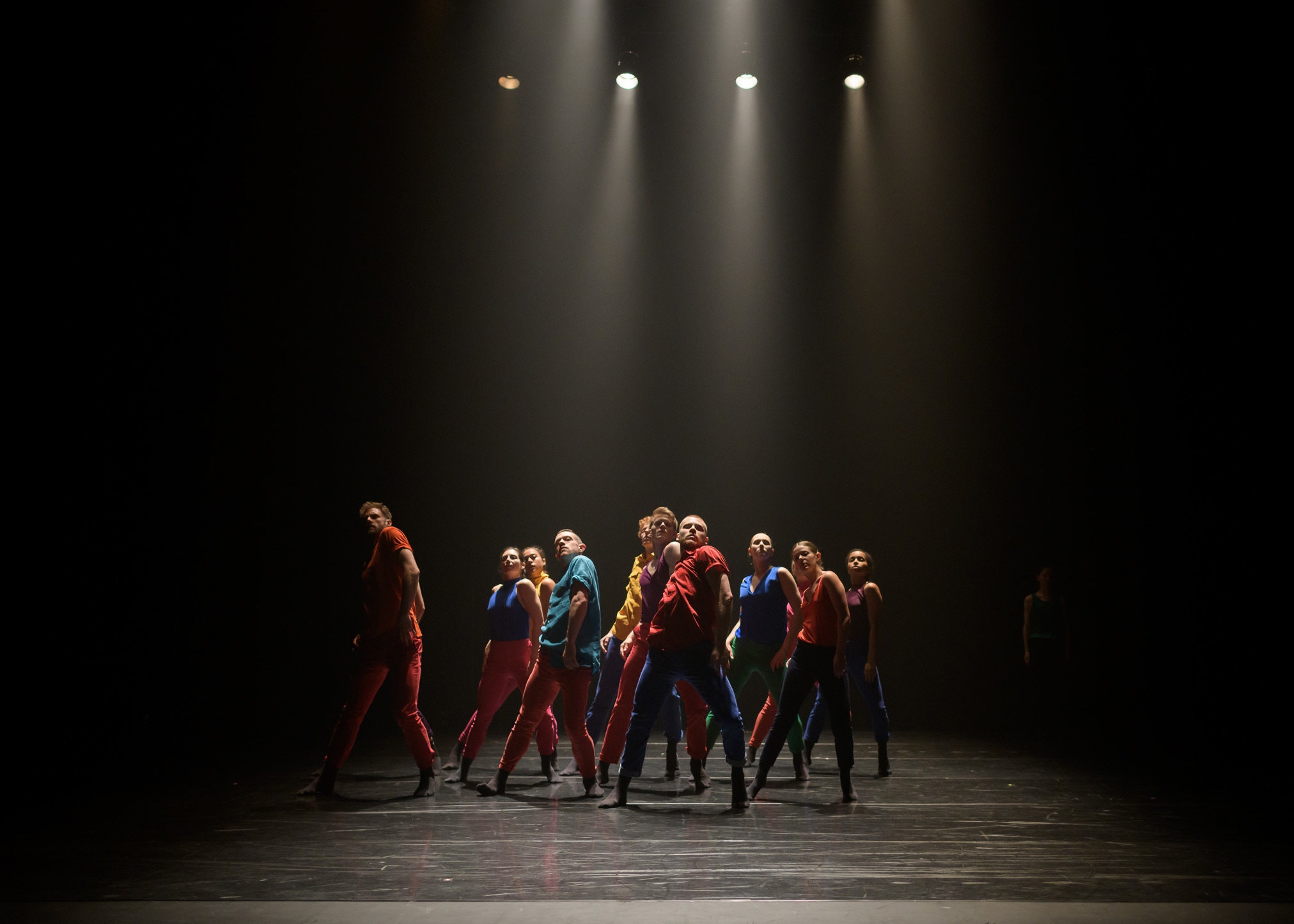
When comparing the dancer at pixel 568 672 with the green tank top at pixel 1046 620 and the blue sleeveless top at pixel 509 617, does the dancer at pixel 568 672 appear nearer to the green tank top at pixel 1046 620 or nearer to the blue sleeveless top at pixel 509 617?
the blue sleeveless top at pixel 509 617

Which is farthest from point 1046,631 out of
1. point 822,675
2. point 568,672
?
point 568,672

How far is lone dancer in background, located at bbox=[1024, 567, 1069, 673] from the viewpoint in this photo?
775 cm

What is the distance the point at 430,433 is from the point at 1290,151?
346 inches

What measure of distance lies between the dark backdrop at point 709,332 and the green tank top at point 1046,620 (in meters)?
1.01

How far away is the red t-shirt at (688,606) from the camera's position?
14.6 ft

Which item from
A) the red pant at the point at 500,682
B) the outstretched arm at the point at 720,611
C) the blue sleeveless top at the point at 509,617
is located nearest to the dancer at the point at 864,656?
the outstretched arm at the point at 720,611

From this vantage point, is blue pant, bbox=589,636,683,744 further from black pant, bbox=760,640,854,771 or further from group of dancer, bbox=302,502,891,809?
black pant, bbox=760,640,854,771

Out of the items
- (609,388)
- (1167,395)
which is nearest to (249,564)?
(609,388)

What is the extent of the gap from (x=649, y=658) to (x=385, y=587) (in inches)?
60.8

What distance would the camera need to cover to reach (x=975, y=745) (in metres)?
6.82

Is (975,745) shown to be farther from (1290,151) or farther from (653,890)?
(1290,151)

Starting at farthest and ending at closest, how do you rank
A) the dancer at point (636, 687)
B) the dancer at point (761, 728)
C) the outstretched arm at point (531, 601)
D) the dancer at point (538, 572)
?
the dancer at point (761, 728) < the dancer at point (538, 572) < the outstretched arm at point (531, 601) < the dancer at point (636, 687)

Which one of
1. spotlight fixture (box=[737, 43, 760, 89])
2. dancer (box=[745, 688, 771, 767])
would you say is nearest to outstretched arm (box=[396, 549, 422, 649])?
dancer (box=[745, 688, 771, 767])

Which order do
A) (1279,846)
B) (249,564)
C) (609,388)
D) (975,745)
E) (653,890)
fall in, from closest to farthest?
(653,890) < (1279,846) < (975,745) < (249,564) < (609,388)
